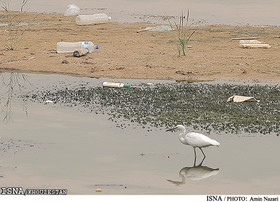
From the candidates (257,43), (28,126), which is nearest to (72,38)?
(257,43)

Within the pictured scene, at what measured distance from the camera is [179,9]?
98.9 ft

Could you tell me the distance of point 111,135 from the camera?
40.7 feet

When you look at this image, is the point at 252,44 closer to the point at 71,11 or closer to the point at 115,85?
the point at 115,85

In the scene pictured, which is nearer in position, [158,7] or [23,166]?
[23,166]

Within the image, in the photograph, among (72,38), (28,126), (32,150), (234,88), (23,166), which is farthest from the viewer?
(72,38)

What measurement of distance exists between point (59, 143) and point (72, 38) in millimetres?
10089

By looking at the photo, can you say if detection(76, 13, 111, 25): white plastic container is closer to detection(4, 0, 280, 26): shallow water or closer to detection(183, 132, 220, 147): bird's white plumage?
detection(4, 0, 280, 26): shallow water

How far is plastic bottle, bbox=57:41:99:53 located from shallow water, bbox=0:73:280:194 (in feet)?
20.2

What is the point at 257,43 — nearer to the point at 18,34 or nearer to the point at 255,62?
the point at 255,62

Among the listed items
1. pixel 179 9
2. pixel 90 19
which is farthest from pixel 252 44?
pixel 179 9

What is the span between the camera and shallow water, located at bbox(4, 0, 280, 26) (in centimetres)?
2669

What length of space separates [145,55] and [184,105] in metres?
5.49

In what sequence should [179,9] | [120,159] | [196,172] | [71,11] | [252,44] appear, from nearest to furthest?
[196,172] < [120,159] < [252,44] < [71,11] < [179,9]

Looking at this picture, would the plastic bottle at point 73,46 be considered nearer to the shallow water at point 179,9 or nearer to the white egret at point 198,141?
the shallow water at point 179,9
